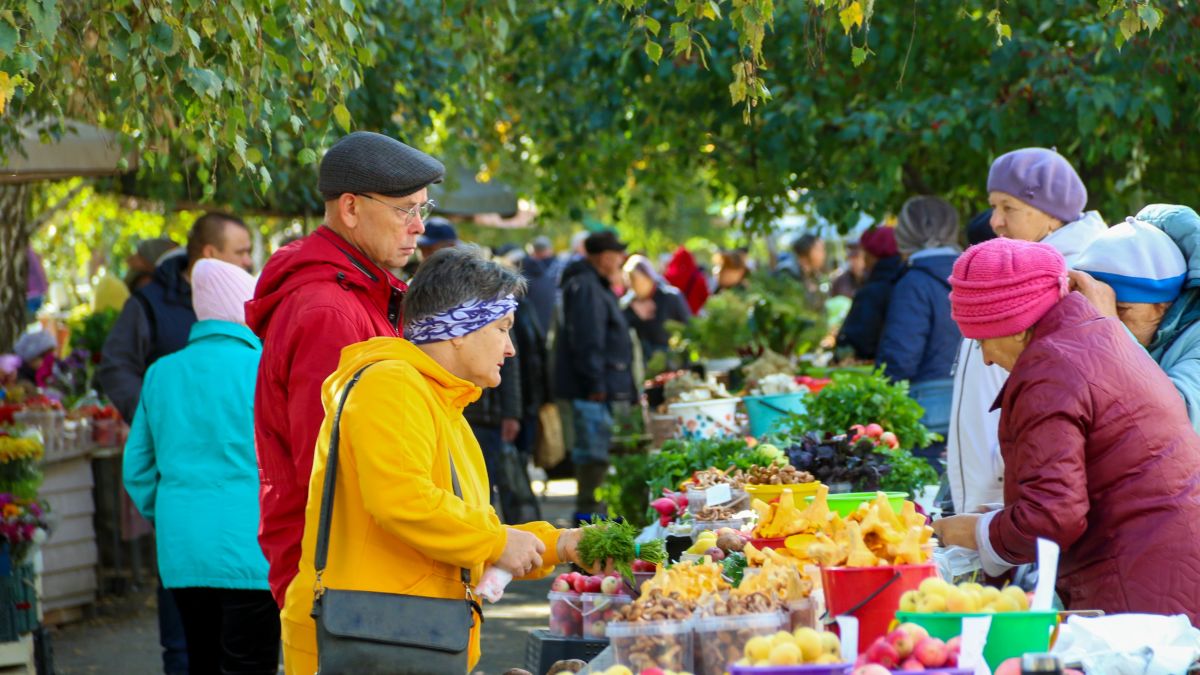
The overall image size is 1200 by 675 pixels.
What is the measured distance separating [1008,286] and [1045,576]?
0.91m

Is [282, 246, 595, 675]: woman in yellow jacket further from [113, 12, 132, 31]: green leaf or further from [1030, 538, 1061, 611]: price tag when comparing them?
[113, 12, 132, 31]: green leaf

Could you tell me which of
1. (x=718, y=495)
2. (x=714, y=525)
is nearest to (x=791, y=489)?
(x=714, y=525)

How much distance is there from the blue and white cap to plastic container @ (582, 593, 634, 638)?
5.87 feet

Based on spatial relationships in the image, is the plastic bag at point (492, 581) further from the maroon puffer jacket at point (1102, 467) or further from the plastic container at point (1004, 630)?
the maroon puffer jacket at point (1102, 467)

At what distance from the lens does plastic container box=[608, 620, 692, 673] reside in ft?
9.73

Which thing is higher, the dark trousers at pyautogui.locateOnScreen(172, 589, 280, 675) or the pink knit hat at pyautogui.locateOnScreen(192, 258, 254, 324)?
the pink knit hat at pyautogui.locateOnScreen(192, 258, 254, 324)

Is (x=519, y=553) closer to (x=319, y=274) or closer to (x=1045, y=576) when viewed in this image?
(x=319, y=274)

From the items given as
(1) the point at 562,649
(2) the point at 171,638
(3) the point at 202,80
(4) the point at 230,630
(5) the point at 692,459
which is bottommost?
(2) the point at 171,638

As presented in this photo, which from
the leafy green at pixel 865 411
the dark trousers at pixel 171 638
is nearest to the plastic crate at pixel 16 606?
the dark trousers at pixel 171 638

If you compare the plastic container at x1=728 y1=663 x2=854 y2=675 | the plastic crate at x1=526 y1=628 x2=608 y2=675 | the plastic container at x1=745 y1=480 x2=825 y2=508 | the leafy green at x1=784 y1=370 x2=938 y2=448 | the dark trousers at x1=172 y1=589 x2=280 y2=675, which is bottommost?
the dark trousers at x1=172 y1=589 x2=280 y2=675

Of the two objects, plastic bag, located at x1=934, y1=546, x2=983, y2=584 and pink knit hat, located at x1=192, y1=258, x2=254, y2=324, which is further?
pink knit hat, located at x1=192, y1=258, x2=254, y2=324

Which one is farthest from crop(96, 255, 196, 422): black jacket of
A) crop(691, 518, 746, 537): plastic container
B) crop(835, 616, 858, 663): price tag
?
crop(835, 616, 858, 663): price tag

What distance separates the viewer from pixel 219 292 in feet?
18.0

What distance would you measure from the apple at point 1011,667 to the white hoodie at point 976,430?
89.9 inches
